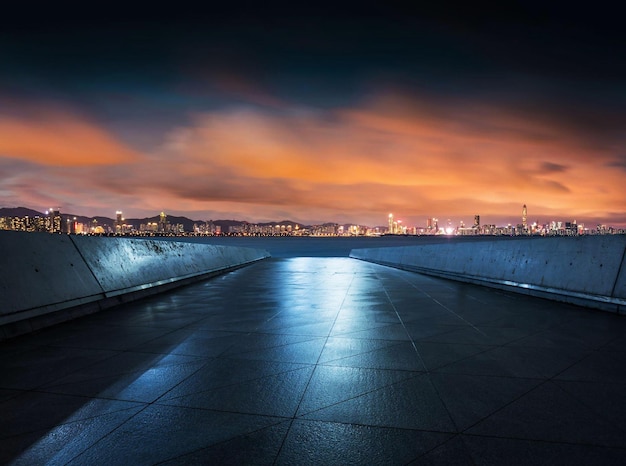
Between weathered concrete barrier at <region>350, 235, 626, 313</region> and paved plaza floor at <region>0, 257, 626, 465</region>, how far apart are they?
1.07m

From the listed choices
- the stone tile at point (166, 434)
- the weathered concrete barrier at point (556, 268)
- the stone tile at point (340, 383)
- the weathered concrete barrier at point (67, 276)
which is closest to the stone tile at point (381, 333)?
the stone tile at point (340, 383)

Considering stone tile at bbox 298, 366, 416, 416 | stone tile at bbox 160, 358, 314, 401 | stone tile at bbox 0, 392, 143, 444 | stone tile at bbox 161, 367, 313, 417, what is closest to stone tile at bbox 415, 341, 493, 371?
stone tile at bbox 298, 366, 416, 416

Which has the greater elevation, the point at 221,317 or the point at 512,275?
the point at 512,275

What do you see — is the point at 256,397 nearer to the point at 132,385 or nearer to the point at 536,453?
the point at 132,385

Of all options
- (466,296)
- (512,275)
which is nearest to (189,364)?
(466,296)

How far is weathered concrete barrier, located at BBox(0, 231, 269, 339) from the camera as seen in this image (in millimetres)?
6062

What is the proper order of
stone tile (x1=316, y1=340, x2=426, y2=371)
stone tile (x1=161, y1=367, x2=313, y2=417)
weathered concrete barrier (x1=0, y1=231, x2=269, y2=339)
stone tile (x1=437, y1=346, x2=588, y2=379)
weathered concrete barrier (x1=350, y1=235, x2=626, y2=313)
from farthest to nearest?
weathered concrete barrier (x1=350, y1=235, x2=626, y2=313)
weathered concrete barrier (x1=0, y1=231, x2=269, y2=339)
stone tile (x1=316, y1=340, x2=426, y2=371)
stone tile (x1=437, y1=346, x2=588, y2=379)
stone tile (x1=161, y1=367, x2=313, y2=417)

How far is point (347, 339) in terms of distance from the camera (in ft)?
19.0

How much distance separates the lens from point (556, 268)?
31.1 feet

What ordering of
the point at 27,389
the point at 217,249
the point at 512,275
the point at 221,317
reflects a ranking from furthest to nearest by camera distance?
the point at 217,249
the point at 512,275
the point at 221,317
the point at 27,389

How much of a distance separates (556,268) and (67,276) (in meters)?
11.1

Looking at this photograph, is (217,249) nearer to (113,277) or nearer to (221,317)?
(113,277)

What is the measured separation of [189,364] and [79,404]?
1281 millimetres

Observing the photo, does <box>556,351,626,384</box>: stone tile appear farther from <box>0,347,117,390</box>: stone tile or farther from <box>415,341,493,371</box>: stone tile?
<box>0,347,117,390</box>: stone tile
